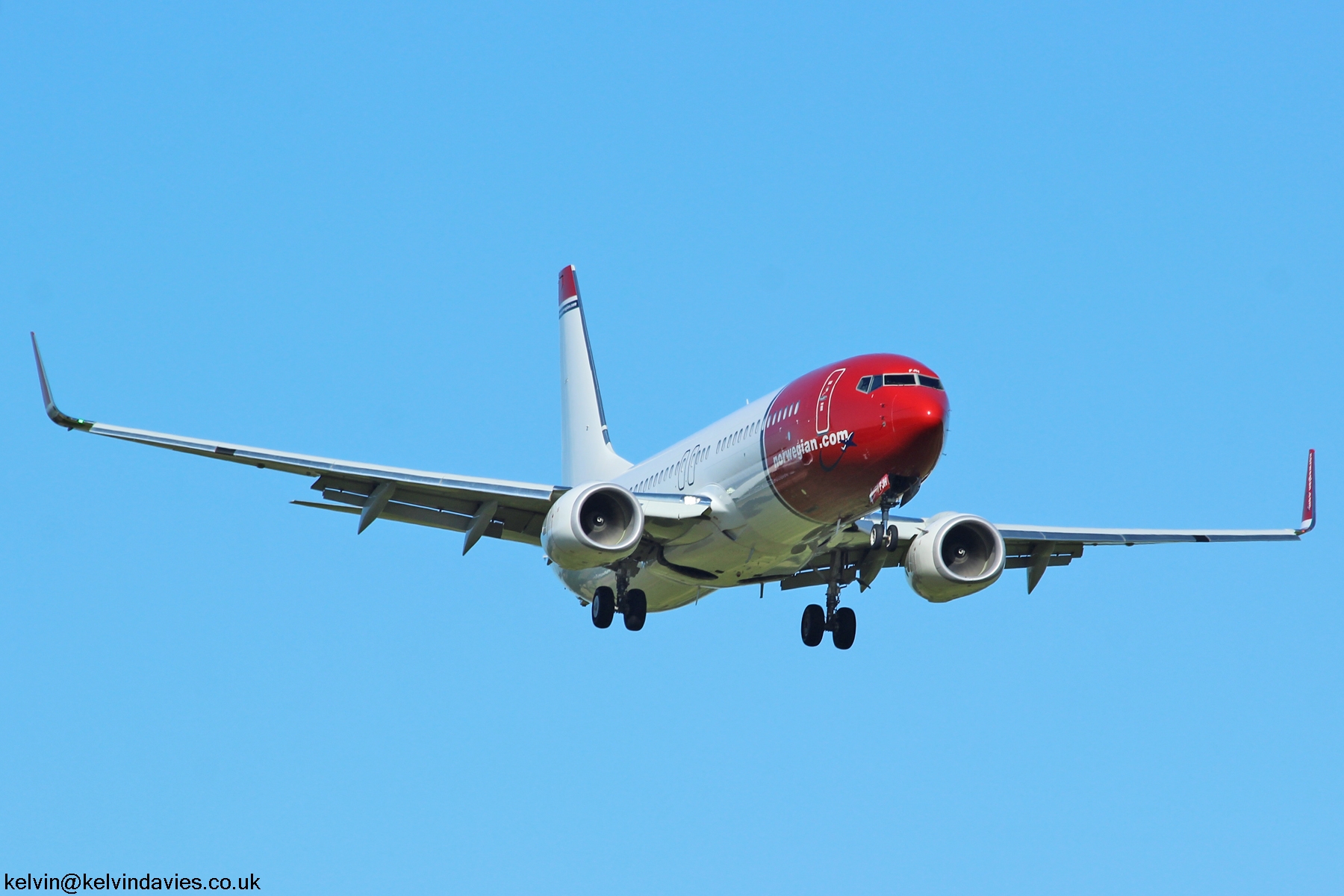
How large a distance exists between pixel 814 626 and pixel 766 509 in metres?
5.47

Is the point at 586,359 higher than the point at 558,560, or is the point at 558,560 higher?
the point at 586,359

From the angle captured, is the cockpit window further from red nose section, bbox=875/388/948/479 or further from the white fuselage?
the white fuselage

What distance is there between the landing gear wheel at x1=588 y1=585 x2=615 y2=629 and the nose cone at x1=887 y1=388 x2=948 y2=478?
8.43m

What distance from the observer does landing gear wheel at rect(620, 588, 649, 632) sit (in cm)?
Result: 3622

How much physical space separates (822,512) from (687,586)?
5525 mm

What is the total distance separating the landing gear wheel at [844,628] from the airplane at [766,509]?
0.02 m

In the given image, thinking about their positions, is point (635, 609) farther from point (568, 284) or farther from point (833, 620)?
point (568, 284)

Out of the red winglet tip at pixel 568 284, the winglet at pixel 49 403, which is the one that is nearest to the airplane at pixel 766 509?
the winglet at pixel 49 403

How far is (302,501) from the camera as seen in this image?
34188 mm

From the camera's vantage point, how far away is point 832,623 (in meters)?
37.1

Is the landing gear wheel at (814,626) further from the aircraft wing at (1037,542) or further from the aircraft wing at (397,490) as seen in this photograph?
the aircraft wing at (397,490)

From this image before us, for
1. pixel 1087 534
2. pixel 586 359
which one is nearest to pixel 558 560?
pixel 1087 534

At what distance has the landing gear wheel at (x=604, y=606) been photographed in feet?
118

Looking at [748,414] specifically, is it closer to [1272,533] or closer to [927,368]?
[927,368]
